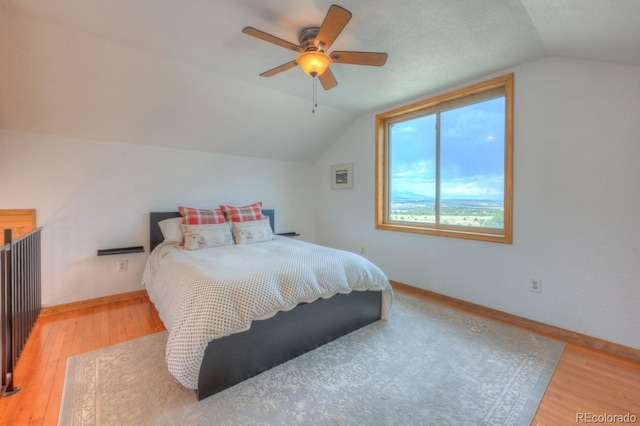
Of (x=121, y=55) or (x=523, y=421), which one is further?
(x=121, y=55)

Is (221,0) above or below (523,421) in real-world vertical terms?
above

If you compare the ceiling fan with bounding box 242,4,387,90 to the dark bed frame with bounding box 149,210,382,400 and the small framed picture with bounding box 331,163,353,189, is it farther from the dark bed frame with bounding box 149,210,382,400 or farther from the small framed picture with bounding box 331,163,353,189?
the small framed picture with bounding box 331,163,353,189

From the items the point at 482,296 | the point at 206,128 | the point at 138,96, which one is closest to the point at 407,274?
the point at 482,296

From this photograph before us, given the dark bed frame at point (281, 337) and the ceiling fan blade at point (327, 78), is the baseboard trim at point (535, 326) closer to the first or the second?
the dark bed frame at point (281, 337)

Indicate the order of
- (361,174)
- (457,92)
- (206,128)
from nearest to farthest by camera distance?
(457,92) < (206,128) < (361,174)

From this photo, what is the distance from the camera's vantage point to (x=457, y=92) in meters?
2.98

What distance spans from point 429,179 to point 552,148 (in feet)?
4.13

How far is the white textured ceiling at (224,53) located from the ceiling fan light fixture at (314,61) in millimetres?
290

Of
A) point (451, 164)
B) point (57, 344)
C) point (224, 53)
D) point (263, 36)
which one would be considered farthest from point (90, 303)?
point (451, 164)

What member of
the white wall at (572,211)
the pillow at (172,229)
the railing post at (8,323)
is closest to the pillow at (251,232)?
the pillow at (172,229)

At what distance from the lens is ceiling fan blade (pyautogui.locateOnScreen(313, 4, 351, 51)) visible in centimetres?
146

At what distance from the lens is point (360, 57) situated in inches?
75.4

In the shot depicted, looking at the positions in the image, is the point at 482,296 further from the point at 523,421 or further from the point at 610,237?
the point at 523,421

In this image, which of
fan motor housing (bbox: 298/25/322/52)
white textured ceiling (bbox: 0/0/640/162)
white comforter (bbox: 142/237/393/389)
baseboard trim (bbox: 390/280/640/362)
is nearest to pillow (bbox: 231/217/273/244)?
white comforter (bbox: 142/237/393/389)
